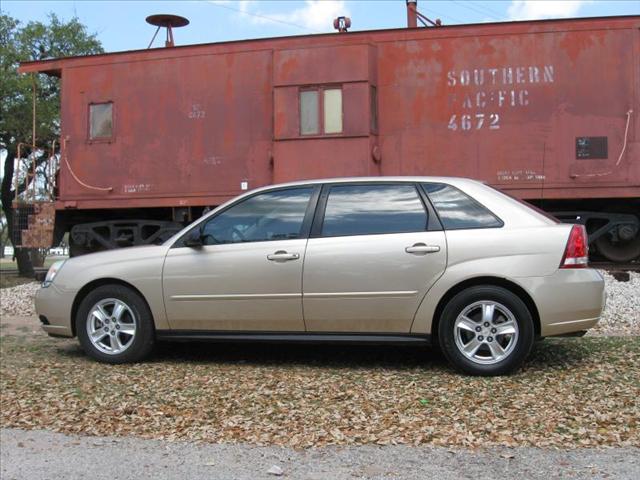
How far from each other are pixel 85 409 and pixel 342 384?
1884mm

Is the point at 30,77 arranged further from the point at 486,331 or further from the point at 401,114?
the point at 486,331

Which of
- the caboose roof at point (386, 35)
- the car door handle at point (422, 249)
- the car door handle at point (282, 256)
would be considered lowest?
the car door handle at point (282, 256)

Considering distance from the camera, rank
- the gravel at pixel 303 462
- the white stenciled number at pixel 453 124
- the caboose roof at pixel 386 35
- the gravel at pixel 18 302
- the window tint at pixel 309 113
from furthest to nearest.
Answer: the gravel at pixel 18 302, the window tint at pixel 309 113, the white stenciled number at pixel 453 124, the caboose roof at pixel 386 35, the gravel at pixel 303 462

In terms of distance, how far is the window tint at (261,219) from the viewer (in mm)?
5508

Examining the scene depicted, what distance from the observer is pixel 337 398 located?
15.1ft

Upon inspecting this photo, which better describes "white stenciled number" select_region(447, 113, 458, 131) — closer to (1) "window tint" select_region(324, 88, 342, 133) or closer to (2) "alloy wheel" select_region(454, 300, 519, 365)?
(1) "window tint" select_region(324, 88, 342, 133)

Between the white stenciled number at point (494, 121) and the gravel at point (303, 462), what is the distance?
621 cm

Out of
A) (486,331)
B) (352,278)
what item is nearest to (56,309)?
(352,278)

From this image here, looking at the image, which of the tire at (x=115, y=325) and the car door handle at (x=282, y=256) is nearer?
the car door handle at (x=282, y=256)

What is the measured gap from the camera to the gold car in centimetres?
493

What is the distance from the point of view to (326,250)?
5.25m

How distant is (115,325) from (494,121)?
6.05m

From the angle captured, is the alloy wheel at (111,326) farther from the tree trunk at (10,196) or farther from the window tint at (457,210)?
the tree trunk at (10,196)

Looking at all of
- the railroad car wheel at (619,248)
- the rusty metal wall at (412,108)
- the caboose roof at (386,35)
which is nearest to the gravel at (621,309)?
the railroad car wheel at (619,248)
